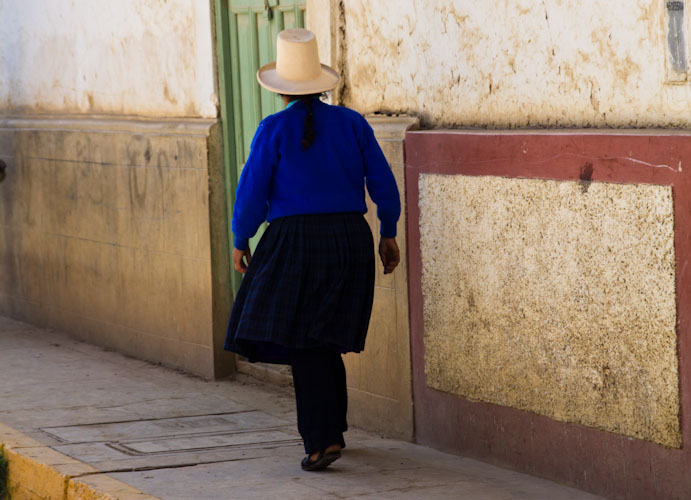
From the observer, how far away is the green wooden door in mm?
7398

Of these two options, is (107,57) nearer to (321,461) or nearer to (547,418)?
(321,461)

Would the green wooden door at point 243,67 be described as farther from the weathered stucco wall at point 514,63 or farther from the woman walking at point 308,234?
the woman walking at point 308,234

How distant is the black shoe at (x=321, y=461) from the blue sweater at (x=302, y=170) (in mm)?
973

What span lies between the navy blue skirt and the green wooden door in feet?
6.42

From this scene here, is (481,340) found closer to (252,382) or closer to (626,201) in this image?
(626,201)

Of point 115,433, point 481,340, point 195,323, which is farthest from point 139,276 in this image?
point 481,340

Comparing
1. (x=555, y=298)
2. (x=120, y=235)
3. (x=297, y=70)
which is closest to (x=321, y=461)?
(x=555, y=298)

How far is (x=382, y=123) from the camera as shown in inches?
247

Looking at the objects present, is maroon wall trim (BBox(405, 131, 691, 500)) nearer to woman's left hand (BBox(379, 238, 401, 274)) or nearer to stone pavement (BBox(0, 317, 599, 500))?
stone pavement (BBox(0, 317, 599, 500))

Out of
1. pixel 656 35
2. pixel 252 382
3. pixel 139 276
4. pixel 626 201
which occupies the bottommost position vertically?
pixel 252 382

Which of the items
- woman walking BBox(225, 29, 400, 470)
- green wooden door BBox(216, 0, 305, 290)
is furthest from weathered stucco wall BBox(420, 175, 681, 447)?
green wooden door BBox(216, 0, 305, 290)

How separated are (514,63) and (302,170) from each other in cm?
100

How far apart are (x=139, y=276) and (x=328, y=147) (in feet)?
11.4

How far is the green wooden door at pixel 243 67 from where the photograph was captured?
7398 millimetres
